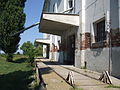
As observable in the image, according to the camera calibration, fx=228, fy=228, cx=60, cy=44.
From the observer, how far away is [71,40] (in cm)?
1895

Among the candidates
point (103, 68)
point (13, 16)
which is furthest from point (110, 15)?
point (13, 16)

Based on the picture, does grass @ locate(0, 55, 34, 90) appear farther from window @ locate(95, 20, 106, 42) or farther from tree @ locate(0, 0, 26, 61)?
tree @ locate(0, 0, 26, 61)

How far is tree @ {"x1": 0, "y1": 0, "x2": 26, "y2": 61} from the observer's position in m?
23.8

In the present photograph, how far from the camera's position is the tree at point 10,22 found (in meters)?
23.8

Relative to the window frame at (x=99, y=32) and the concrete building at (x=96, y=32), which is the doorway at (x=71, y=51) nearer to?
the concrete building at (x=96, y=32)

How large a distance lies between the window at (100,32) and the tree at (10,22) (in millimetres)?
12903

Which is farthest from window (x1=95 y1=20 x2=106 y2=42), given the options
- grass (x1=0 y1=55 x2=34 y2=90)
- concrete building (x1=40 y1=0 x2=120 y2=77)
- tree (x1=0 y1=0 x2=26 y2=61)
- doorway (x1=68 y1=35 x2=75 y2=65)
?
tree (x1=0 y1=0 x2=26 y2=61)

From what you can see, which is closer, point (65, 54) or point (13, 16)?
point (65, 54)

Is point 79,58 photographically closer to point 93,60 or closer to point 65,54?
point 93,60

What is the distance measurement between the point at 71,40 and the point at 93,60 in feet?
20.6

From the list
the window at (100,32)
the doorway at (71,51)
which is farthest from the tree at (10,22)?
the window at (100,32)

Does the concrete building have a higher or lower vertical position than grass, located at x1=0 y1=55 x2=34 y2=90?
higher

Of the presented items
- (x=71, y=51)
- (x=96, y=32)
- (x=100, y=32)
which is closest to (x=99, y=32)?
(x=100, y=32)

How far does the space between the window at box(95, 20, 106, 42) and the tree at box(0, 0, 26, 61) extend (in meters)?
12.9
